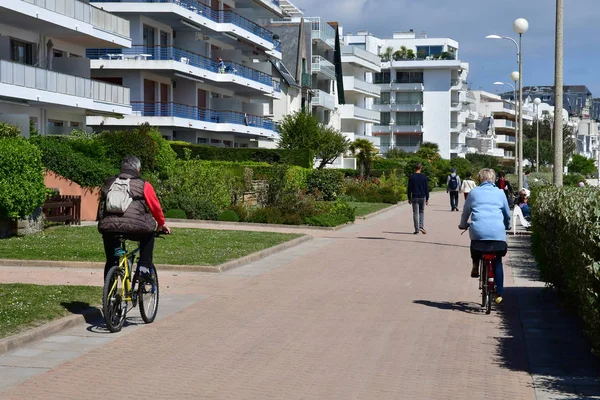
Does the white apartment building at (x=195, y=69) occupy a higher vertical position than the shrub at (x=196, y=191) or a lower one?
higher

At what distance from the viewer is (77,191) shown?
27.5 meters

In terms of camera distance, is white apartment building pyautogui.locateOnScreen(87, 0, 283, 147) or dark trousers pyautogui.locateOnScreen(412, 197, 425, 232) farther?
white apartment building pyautogui.locateOnScreen(87, 0, 283, 147)

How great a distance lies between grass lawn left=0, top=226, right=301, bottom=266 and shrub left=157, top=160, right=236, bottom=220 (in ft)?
15.5

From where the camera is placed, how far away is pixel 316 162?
7019 cm

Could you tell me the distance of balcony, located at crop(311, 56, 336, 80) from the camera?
82000 millimetres

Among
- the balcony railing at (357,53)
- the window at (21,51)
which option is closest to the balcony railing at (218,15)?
the window at (21,51)

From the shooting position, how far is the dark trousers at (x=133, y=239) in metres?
11.0

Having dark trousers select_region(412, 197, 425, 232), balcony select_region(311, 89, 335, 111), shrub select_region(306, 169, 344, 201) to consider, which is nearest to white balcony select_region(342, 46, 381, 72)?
balcony select_region(311, 89, 335, 111)

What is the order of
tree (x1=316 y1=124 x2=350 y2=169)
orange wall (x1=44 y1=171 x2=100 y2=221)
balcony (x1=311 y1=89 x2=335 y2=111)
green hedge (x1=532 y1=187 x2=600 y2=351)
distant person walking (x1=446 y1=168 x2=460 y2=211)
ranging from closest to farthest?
green hedge (x1=532 y1=187 x2=600 y2=351), orange wall (x1=44 y1=171 x2=100 y2=221), distant person walking (x1=446 y1=168 x2=460 y2=211), tree (x1=316 y1=124 x2=350 y2=169), balcony (x1=311 y1=89 x2=335 y2=111)

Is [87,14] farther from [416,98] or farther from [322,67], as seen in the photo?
[416,98]

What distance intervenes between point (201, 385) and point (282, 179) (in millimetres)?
23469

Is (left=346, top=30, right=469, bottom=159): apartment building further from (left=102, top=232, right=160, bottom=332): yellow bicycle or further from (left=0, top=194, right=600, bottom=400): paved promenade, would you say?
(left=102, top=232, right=160, bottom=332): yellow bicycle

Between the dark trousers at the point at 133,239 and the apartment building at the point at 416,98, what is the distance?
112m

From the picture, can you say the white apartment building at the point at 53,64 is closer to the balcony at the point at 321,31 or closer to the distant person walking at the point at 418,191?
the distant person walking at the point at 418,191
